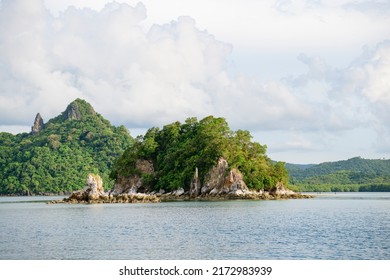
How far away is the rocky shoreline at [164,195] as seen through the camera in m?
97.8

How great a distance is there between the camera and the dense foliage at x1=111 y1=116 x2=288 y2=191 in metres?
108

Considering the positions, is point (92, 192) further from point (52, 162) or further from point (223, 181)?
point (52, 162)

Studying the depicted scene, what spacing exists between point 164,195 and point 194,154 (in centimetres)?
999

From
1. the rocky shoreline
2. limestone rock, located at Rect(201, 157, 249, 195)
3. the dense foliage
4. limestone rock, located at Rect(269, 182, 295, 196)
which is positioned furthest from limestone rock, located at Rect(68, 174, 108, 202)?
limestone rock, located at Rect(269, 182, 295, 196)

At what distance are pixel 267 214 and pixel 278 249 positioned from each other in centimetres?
2742

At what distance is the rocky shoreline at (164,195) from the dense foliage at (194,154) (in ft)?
5.95

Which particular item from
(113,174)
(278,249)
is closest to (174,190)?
(113,174)

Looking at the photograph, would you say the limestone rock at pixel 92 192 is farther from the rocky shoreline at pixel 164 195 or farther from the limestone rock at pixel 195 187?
the limestone rock at pixel 195 187

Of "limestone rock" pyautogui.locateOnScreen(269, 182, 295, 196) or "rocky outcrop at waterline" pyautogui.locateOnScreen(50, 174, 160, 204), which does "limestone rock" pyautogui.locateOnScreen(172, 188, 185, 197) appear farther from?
"limestone rock" pyautogui.locateOnScreen(269, 182, 295, 196)

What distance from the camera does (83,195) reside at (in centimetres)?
9931

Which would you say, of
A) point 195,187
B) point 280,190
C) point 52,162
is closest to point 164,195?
point 195,187
